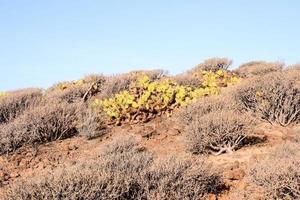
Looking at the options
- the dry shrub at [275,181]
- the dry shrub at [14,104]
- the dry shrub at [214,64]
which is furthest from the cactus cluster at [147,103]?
the dry shrub at [214,64]

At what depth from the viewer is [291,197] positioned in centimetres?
441

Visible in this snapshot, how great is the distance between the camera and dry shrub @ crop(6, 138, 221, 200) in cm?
416

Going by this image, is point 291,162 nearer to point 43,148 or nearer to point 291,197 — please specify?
point 291,197

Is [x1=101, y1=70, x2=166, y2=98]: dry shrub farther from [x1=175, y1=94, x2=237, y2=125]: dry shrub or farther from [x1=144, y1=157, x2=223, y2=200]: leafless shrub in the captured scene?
[x1=144, y1=157, x2=223, y2=200]: leafless shrub

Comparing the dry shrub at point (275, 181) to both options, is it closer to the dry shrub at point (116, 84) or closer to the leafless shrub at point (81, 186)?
the leafless shrub at point (81, 186)

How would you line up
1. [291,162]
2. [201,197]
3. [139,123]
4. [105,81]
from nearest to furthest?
[291,162], [201,197], [139,123], [105,81]

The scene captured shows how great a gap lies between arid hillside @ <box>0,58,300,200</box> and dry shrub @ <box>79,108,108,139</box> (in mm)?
30

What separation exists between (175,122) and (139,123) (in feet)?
2.94

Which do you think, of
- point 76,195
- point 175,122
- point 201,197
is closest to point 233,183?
point 201,197

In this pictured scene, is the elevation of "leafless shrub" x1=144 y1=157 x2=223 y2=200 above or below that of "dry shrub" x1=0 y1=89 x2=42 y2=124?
below

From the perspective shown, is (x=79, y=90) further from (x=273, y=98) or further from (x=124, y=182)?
(x=124, y=182)

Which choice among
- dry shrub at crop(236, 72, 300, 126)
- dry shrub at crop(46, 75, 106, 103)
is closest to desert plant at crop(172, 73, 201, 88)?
dry shrub at crop(46, 75, 106, 103)

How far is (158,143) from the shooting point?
26.8 feet

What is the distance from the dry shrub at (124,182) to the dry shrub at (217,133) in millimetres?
1690
